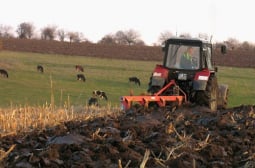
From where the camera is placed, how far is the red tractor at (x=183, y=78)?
11.5m

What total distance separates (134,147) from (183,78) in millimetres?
6469

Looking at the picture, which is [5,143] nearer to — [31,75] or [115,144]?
[115,144]

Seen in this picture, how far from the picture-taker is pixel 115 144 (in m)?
5.72

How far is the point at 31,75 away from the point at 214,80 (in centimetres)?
2614

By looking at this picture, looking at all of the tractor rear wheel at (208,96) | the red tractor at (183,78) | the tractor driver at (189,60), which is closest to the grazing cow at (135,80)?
the red tractor at (183,78)

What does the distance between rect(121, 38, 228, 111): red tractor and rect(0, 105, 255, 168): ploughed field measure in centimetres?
372

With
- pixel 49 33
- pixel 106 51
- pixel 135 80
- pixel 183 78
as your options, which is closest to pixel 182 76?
pixel 183 78

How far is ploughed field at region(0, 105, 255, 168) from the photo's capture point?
5.02 metres

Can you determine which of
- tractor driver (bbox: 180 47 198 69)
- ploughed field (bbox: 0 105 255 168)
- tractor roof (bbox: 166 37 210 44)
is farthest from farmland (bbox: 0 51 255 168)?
tractor roof (bbox: 166 37 210 44)

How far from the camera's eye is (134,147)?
18.7ft

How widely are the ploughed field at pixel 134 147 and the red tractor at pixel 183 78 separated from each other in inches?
147

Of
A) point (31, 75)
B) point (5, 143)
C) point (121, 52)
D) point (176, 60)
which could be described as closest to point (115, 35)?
point (121, 52)

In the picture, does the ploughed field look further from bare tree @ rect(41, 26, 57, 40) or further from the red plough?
bare tree @ rect(41, 26, 57, 40)

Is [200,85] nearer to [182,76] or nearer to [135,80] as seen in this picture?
[182,76]
